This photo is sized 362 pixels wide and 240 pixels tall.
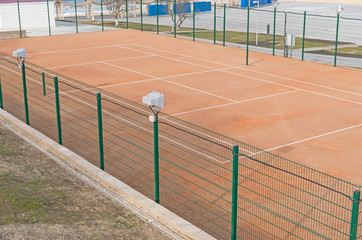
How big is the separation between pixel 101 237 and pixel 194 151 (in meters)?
5.90

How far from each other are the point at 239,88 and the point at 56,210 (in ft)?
47.0

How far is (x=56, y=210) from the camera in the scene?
952cm

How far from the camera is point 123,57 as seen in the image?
100 ft

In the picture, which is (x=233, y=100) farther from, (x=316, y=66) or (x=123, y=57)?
(x=123, y=57)

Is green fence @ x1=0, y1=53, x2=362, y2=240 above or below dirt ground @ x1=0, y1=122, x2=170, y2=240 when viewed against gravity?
below

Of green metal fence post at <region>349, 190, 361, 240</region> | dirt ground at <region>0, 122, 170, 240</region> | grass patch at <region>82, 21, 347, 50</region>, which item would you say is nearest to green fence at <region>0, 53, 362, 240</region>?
green metal fence post at <region>349, 190, 361, 240</region>

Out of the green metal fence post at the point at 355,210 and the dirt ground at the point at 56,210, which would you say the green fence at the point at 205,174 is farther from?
the dirt ground at the point at 56,210

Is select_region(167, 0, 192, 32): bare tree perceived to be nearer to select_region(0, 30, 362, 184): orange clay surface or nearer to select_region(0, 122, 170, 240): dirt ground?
select_region(0, 30, 362, 184): orange clay surface

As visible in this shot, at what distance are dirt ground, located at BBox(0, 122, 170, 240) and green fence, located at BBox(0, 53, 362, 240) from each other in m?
1.06

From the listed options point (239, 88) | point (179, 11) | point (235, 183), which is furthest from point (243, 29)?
point (235, 183)

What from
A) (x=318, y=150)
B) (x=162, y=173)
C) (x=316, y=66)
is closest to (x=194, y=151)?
(x=162, y=173)

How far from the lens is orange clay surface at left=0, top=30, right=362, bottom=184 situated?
50.8 ft

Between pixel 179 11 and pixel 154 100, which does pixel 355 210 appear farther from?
pixel 179 11

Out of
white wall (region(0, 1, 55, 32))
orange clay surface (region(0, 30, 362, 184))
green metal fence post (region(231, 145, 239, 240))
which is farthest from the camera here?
white wall (region(0, 1, 55, 32))
